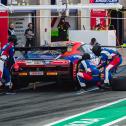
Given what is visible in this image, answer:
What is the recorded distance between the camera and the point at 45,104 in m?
14.9

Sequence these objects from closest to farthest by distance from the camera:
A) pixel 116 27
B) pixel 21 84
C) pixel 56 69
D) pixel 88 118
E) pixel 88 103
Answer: pixel 88 118, pixel 88 103, pixel 56 69, pixel 21 84, pixel 116 27

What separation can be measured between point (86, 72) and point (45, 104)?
332 cm

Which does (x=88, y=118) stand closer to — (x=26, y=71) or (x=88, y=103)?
(x=88, y=103)

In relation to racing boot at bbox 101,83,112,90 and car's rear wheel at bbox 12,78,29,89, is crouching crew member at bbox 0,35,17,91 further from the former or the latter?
racing boot at bbox 101,83,112,90

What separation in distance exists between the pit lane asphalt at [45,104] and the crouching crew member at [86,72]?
458 millimetres

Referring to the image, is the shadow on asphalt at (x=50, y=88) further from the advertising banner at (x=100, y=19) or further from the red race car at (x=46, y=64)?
the advertising banner at (x=100, y=19)

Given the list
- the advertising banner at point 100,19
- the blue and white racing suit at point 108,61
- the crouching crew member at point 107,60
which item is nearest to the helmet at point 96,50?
the crouching crew member at point 107,60

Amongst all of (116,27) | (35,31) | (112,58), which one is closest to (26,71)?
(112,58)

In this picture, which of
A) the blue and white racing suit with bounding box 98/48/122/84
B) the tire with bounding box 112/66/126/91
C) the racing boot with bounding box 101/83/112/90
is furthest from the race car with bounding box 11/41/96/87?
the tire with bounding box 112/66/126/91

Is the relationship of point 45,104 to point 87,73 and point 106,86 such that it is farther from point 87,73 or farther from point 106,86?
point 106,86

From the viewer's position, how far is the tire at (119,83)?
1770 cm

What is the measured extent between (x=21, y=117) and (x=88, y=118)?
1366 mm

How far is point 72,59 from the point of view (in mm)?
17688

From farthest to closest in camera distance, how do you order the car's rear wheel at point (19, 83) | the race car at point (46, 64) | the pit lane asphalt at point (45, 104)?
1. the car's rear wheel at point (19, 83)
2. the race car at point (46, 64)
3. the pit lane asphalt at point (45, 104)
